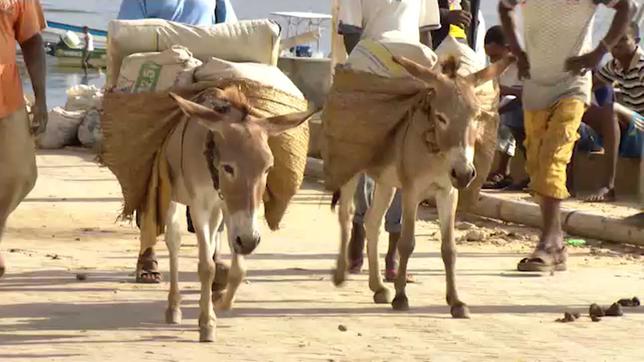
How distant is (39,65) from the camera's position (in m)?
9.70

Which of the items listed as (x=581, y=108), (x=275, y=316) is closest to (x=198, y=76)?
(x=275, y=316)

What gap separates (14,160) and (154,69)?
1.00 metres

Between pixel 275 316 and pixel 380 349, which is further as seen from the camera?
pixel 275 316

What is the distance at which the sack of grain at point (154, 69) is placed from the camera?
9367 mm

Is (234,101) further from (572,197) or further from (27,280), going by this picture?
(572,197)

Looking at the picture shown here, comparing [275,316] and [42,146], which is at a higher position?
[275,316]

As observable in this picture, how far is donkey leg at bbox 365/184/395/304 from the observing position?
400 inches

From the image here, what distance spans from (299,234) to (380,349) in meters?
4.79

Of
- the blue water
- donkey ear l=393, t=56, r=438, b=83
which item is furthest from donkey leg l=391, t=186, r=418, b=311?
the blue water

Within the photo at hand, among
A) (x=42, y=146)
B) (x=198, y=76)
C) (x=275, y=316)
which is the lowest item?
(x=42, y=146)

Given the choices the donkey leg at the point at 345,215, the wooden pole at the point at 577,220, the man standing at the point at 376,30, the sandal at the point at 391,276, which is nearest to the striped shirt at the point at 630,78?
the wooden pole at the point at 577,220

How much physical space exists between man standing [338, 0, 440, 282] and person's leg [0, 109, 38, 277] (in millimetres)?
2408

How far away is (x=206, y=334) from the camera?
862 centimetres

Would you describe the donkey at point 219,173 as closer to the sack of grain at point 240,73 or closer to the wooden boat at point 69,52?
the sack of grain at point 240,73
